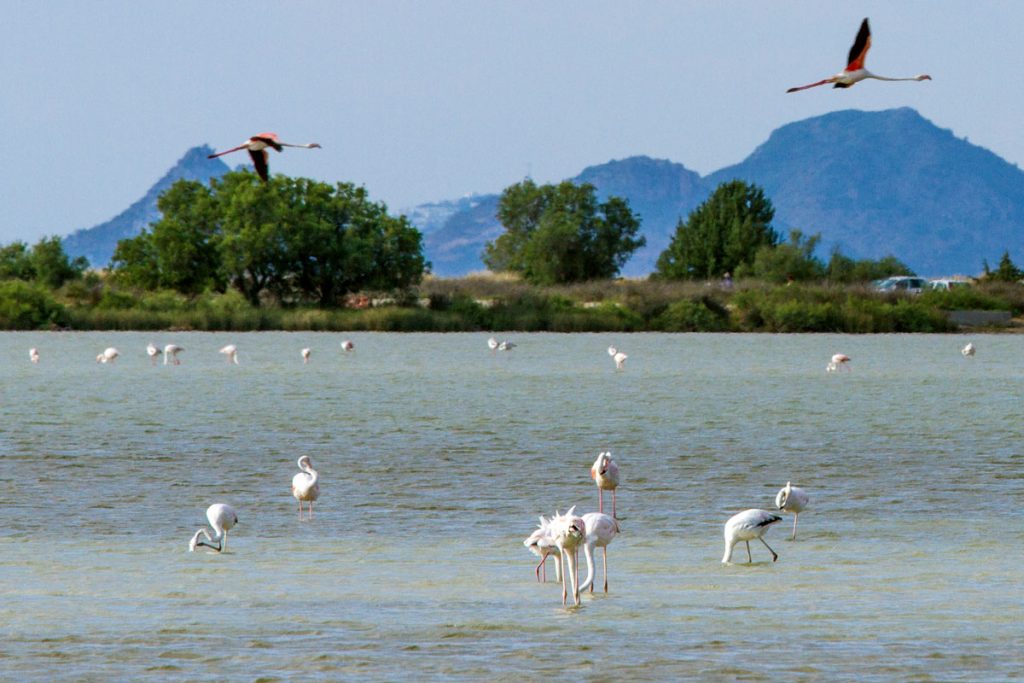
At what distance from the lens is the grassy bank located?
8056 cm

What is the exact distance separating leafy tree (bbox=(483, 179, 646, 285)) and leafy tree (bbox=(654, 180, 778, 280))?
7059 mm

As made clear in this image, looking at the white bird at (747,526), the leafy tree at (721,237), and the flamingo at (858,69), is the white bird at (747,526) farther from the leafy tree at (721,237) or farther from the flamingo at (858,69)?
the leafy tree at (721,237)

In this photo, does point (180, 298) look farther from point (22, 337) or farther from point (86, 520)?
point (86, 520)

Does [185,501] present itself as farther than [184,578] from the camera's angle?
Yes

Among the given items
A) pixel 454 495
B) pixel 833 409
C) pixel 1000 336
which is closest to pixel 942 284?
pixel 1000 336

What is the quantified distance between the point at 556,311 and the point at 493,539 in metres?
67.0

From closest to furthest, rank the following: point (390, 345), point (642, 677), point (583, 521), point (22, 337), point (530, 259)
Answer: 1. point (642, 677)
2. point (583, 521)
3. point (390, 345)
4. point (22, 337)
5. point (530, 259)

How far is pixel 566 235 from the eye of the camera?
120688 mm

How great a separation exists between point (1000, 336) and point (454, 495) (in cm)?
6452

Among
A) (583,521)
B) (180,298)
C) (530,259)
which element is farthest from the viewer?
(530,259)

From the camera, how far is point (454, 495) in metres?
20.0

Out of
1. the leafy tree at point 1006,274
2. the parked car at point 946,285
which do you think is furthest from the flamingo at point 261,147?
the leafy tree at point 1006,274

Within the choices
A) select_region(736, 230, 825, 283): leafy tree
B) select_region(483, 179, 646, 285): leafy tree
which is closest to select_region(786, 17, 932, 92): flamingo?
select_region(736, 230, 825, 283): leafy tree

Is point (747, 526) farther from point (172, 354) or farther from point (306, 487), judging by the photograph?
point (172, 354)
